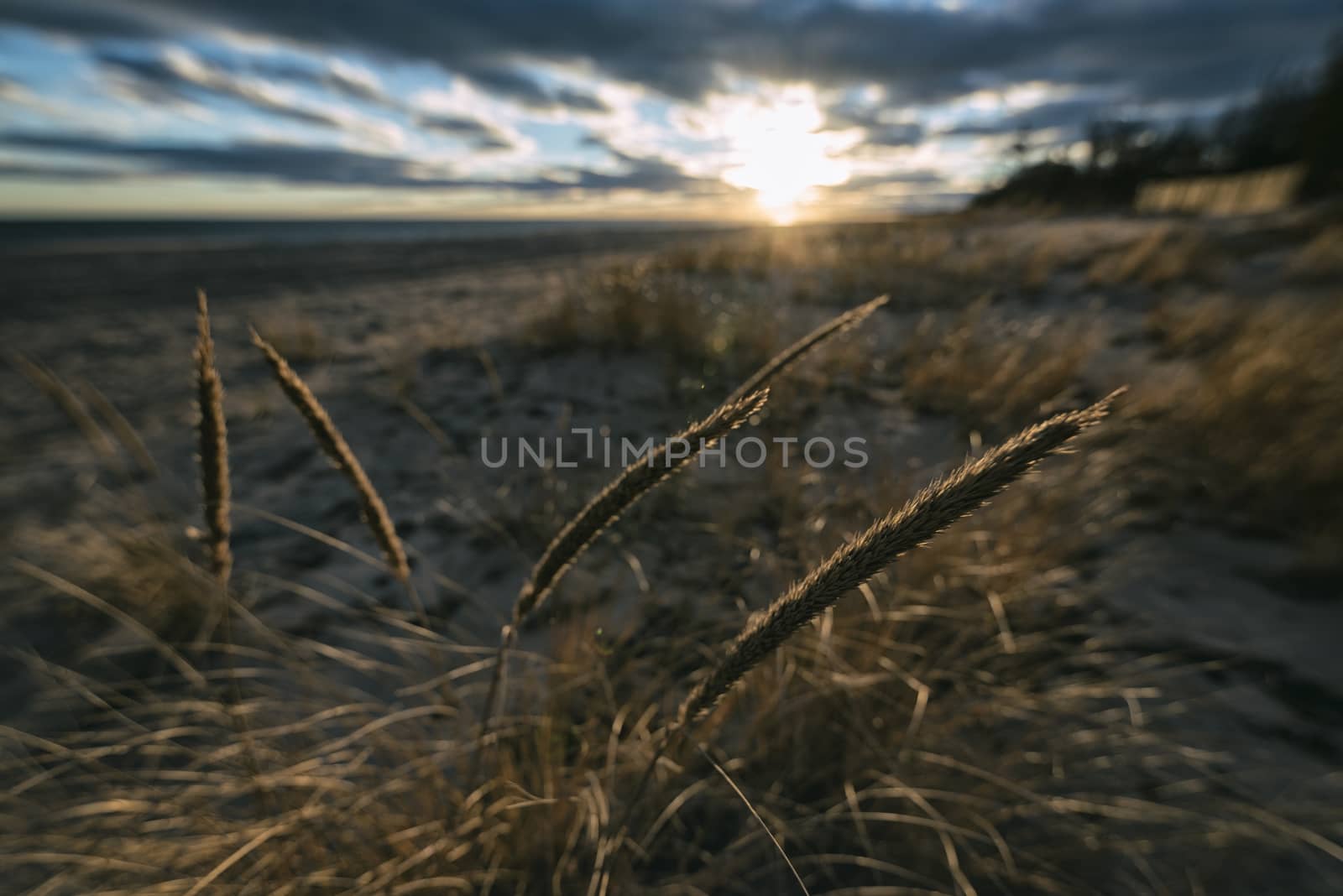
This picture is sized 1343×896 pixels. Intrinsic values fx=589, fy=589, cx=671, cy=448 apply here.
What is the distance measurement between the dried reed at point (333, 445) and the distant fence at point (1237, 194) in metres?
24.5

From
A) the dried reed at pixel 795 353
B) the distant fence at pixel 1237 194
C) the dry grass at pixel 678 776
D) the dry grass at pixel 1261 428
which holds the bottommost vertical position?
the dry grass at pixel 678 776

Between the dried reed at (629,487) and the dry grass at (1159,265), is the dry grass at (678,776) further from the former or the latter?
the dry grass at (1159,265)

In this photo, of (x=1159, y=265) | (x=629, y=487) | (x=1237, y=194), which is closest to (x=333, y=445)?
(x=629, y=487)

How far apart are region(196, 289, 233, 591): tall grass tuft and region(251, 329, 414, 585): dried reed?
52 millimetres

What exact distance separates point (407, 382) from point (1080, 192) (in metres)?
33.9

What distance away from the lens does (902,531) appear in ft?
1.46

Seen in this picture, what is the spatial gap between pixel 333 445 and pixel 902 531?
27.0 inches

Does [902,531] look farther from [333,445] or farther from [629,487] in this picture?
[333,445]

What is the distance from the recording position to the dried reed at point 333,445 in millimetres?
685

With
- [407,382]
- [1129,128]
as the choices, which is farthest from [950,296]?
[1129,128]

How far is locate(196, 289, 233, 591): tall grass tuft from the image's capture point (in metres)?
0.65

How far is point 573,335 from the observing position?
4441mm

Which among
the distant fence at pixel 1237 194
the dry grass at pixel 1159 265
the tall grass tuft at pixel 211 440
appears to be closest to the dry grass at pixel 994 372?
the tall grass tuft at pixel 211 440

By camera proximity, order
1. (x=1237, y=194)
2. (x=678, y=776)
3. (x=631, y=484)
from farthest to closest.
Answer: (x=1237, y=194), (x=678, y=776), (x=631, y=484)
